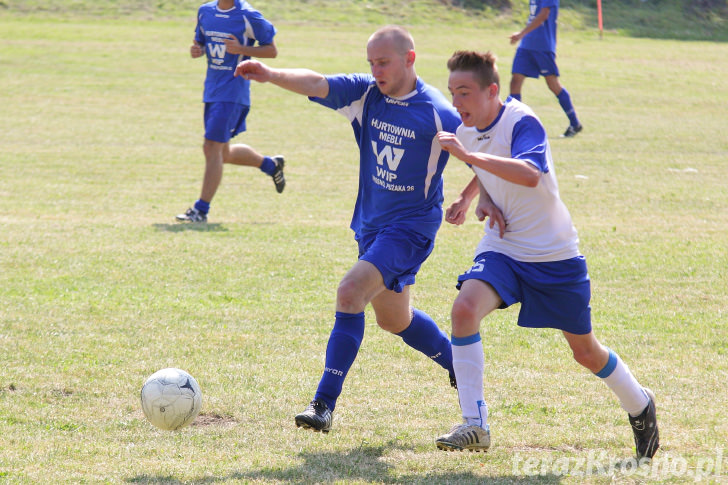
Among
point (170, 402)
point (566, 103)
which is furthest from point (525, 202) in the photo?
point (566, 103)

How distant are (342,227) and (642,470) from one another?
5.53 m

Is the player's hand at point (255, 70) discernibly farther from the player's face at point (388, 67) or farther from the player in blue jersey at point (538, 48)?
the player in blue jersey at point (538, 48)

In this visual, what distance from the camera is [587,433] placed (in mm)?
4312

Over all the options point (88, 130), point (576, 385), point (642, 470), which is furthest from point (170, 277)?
point (88, 130)

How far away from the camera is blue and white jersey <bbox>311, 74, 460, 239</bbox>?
4.60m

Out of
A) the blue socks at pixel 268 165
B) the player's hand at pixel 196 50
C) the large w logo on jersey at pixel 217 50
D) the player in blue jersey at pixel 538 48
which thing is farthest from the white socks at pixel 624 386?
the player in blue jersey at pixel 538 48

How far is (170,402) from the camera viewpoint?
13.8ft

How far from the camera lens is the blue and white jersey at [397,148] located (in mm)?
4598

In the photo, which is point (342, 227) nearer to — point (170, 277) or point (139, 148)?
point (170, 277)

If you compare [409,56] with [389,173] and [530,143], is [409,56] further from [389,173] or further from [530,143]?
[530,143]

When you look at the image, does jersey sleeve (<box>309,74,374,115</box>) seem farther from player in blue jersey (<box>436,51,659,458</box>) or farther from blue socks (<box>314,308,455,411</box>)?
blue socks (<box>314,308,455,411</box>)

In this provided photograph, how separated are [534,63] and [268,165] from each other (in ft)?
19.2

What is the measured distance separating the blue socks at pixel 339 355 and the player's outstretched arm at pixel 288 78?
1139mm

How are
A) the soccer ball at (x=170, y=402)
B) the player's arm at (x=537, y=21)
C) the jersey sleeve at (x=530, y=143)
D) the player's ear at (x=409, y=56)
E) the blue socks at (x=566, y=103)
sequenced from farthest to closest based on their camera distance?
the blue socks at (x=566, y=103)
the player's arm at (x=537, y=21)
the player's ear at (x=409, y=56)
the soccer ball at (x=170, y=402)
the jersey sleeve at (x=530, y=143)
